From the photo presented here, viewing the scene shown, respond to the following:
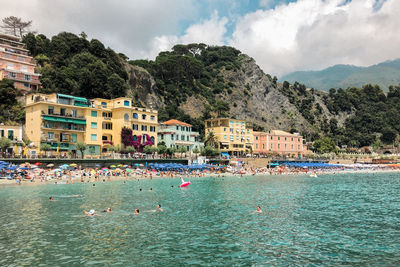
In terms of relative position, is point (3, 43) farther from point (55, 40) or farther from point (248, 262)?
point (248, 262)

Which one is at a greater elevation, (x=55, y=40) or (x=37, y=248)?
(x=55, y=40)

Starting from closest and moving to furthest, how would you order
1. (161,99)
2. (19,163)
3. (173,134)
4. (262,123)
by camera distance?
(19,163)
(173,134)
(161,99)
(262,123)

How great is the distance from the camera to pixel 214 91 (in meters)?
125

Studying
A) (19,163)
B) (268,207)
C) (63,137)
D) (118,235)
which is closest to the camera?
(118,235)

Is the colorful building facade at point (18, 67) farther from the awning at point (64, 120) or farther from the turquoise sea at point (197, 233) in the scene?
the turquoise sea at point (197, 233)

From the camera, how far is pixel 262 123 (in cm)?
12900

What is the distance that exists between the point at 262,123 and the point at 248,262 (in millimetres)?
117868

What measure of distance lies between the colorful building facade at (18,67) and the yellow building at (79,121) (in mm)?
9507

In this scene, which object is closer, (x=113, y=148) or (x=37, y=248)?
(x=37, y=248)

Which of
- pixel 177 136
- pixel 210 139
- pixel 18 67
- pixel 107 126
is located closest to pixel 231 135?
pixel 210 139

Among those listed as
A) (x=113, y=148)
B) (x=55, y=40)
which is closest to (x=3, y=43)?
(x=55, y=40)

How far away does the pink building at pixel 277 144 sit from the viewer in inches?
3851

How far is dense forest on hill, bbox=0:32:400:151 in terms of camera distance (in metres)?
72.7

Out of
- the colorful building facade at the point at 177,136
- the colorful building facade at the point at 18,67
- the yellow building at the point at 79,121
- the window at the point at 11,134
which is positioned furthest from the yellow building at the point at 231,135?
the window at the point at 11,134
